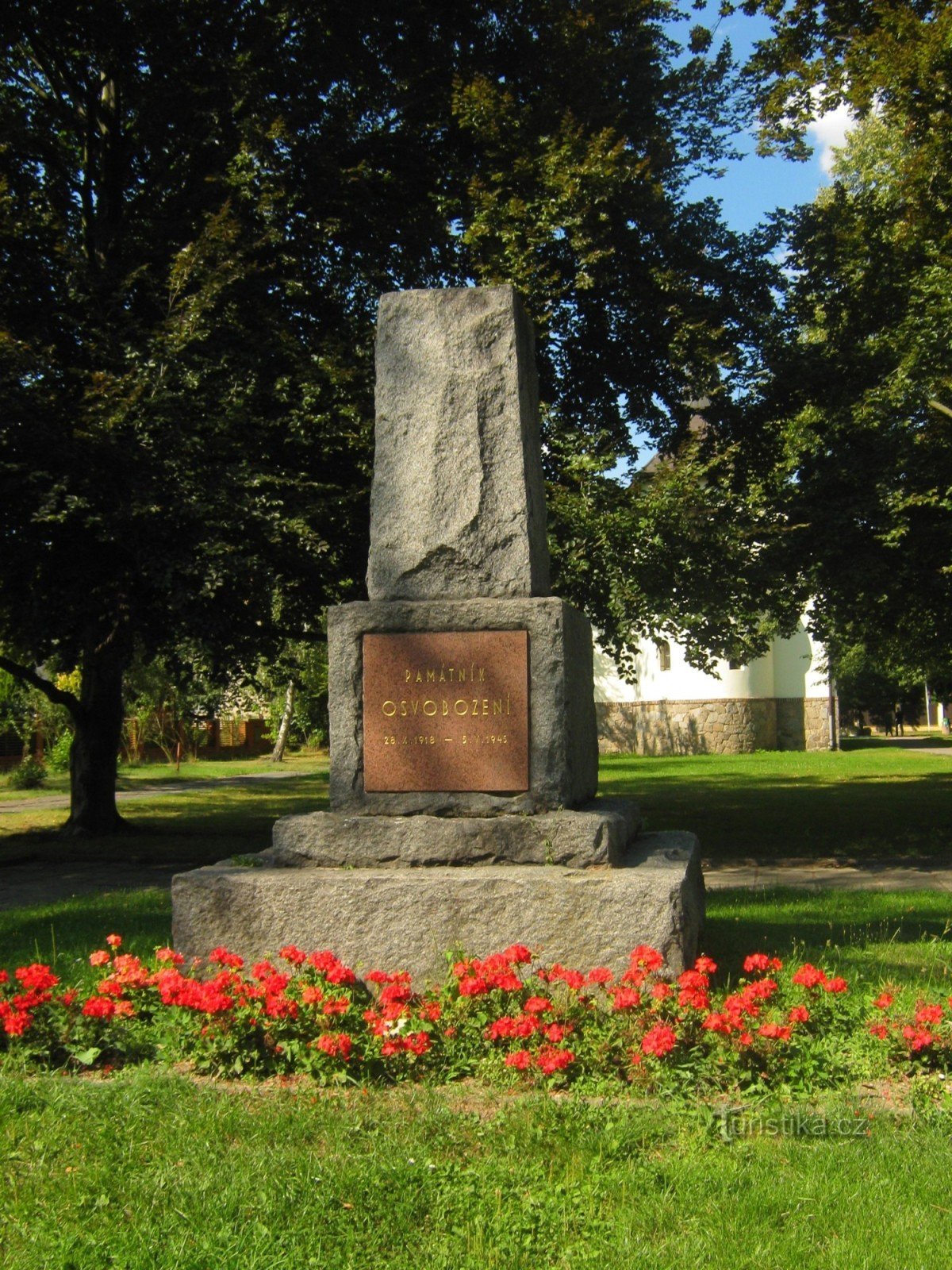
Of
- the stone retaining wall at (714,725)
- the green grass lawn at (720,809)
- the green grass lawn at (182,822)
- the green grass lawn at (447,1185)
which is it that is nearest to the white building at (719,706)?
the stone retaining wall at (714,725)

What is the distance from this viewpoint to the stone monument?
531 centimetres

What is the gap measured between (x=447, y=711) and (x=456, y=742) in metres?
0.15

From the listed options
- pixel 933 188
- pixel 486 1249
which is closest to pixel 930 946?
pixel 486 1249

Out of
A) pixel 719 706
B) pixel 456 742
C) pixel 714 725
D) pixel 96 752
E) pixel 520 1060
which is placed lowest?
pixel 520 1060

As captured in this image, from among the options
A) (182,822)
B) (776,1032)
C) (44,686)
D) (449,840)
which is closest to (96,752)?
(44,686)

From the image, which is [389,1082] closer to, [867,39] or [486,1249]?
[486,1249]

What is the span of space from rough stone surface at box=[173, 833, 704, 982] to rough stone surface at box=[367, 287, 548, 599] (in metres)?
1.47

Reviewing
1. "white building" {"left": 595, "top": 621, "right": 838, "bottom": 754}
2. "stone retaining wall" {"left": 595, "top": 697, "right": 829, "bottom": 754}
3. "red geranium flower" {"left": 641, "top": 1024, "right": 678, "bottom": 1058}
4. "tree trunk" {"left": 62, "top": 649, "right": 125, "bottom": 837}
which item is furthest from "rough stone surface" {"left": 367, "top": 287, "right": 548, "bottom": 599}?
"stone retaining wall" {"left": 595, "top": 697, "right": 829, "bottom": 754}

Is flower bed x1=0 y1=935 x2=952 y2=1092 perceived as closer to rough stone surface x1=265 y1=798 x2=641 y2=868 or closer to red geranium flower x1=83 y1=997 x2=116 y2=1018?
red geranium flower x1=83 y1=997 x2=116 y2=1018

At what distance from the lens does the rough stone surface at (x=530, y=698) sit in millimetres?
5848

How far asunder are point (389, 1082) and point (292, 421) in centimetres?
842

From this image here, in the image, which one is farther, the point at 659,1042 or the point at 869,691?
the point at 869,691

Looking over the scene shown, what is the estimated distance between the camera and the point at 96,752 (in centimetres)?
1546

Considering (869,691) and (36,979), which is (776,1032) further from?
(869,691)
